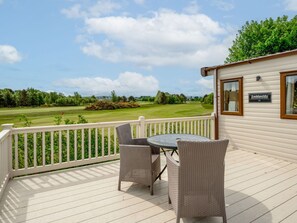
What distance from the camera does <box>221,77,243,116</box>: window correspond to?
603cm

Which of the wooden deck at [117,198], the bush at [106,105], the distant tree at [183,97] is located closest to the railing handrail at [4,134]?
the wooden deck at [117,198]

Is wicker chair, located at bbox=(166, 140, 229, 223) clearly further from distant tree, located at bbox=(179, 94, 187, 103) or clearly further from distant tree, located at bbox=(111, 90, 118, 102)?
distant tree, located at bbox=(179, 94, 187, 103)

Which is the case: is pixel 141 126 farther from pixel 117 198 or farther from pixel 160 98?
pixel 160 98

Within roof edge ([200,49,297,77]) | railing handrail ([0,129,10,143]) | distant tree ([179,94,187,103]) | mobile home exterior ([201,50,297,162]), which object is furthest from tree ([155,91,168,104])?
railing handrail ([0,129,10,143])

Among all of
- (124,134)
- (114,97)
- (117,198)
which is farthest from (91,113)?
(117,198)

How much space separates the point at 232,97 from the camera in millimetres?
6281

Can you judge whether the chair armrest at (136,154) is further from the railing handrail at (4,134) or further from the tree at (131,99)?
the tree at (131,99)

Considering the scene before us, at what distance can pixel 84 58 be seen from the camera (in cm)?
1923

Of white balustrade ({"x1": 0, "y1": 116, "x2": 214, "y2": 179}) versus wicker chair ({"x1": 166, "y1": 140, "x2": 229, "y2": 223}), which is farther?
white balustrade ({"x1": 0, "y1": 116, "x2": 214, "y2": 179})

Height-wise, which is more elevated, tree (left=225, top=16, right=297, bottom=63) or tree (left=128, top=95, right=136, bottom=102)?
tree (left=225, top=16, right=297, bottom=63)

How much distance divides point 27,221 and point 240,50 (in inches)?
858

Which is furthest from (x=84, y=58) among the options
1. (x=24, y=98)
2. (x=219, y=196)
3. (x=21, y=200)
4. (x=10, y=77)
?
(x=219, y=196)

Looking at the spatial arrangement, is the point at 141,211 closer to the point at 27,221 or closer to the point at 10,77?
the point at 27,221

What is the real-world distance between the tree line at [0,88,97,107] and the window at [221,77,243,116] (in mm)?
7113
